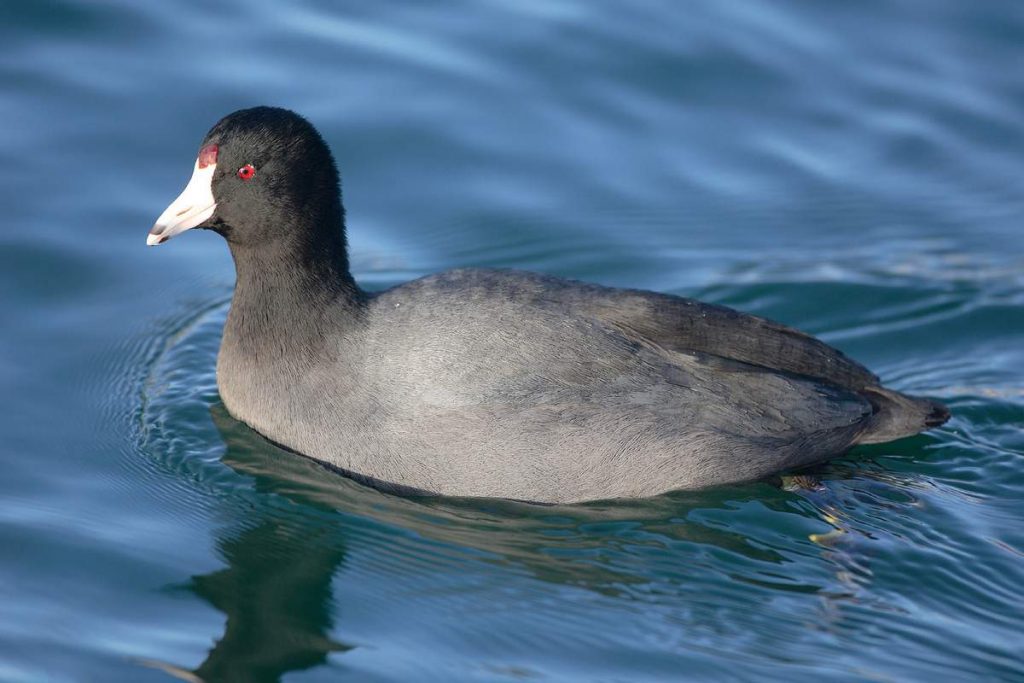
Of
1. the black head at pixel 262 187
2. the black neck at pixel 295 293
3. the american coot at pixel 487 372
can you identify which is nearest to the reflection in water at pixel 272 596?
the american coot at pixel 487 372

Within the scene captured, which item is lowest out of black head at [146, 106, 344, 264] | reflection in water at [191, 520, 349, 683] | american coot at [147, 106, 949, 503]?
reflection in water at [191, 520, 349, 683]

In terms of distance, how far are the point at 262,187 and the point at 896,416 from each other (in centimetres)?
270

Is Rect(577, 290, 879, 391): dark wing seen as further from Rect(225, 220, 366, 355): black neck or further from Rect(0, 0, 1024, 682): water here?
Rect(225, 220, 366, 355): black neck

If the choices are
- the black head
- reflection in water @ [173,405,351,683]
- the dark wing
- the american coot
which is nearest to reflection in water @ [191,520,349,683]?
reflection in water @ [173,405,351,683]

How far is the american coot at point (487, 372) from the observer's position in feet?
17.1

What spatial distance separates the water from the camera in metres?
4.62

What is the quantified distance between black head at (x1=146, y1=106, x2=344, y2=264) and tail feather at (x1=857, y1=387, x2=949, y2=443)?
90.3 inches

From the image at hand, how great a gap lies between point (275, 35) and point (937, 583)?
218 inches

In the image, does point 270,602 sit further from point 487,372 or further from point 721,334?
point 721,334

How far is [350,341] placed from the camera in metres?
5.43

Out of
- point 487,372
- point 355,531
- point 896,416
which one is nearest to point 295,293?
point 487,372

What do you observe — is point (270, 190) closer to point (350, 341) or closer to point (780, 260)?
point (350, 341)

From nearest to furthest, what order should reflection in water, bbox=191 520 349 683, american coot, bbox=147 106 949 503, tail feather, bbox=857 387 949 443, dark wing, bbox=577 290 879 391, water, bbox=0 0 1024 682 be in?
reflection in water, bbox=191 520 349 683, water, bbox=0 0 1024 682, american coot, bbox=147 106 949 503, dark wing, bbox=577 290 879 391, tail feather, bbox=857 387 949 443

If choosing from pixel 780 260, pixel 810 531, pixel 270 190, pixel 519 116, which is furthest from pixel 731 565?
pixel 519 116
